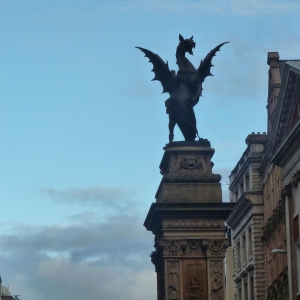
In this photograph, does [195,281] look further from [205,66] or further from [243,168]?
[243,168]

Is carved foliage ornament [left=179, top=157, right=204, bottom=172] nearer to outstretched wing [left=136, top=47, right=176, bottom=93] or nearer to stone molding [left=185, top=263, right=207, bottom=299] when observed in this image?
outstretched wing [left=136, top=47, right=176, bottom=93]

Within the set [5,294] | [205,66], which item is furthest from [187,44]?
[5,294]

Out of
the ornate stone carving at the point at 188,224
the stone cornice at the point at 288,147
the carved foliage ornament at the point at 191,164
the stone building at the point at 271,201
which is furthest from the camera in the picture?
the stone building at the point at 271,201

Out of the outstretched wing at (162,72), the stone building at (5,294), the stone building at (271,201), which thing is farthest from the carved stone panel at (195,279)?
the stone building at (5,294)

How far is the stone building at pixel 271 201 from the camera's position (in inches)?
2066

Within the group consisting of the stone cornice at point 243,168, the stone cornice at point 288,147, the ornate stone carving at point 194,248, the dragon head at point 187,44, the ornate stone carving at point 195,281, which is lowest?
the ornate stone carving at point 195,281

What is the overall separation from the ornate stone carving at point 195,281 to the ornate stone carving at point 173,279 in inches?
11.2

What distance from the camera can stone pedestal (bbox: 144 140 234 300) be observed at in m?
29.2

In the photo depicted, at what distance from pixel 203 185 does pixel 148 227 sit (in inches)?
103

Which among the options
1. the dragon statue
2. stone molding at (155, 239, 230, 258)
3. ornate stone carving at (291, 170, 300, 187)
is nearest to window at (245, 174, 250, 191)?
ornate stone carving at (291, 170, 300, 187)

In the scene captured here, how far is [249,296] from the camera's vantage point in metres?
78.9

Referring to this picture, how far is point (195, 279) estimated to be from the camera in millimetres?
29266

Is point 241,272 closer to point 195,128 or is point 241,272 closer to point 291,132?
point 291,132

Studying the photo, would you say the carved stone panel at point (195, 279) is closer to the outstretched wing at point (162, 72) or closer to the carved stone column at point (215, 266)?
the carved stone column at point (215, 266)
